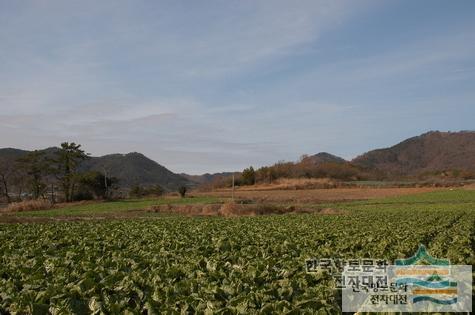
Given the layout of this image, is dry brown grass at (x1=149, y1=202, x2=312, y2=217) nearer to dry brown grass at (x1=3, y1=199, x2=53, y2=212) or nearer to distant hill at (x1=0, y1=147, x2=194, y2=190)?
dry brown grass at (x1=3, y1=199, x2=53, y2=212)

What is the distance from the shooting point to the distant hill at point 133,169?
493ft

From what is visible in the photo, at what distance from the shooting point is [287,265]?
10.0 meters

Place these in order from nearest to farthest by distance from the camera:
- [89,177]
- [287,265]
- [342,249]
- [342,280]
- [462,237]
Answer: [342,280] < [287,265] < [342,249] < [462,237] < [89,177]

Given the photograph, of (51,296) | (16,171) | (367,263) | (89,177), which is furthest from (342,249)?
(16,171)

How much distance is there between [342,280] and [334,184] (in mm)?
83360

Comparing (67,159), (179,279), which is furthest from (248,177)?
(179,279)

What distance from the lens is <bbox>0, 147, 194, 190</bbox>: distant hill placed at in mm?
150125

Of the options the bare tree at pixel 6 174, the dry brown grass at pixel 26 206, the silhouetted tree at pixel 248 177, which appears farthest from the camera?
the silhouetted tree at pixel 248 177

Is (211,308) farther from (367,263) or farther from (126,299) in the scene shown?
(367,263)

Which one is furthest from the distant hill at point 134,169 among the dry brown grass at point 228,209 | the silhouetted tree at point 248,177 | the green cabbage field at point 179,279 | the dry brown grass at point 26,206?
the green cabbage field at point 179,279

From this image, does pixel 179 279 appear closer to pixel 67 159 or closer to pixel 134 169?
pixel 67 159

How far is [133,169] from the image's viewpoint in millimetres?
160625

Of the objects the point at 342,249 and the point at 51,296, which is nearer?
the point at 51,296

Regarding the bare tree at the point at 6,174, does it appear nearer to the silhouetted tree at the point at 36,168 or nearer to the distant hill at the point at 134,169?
the silhouetted tree at the point at 36,168
